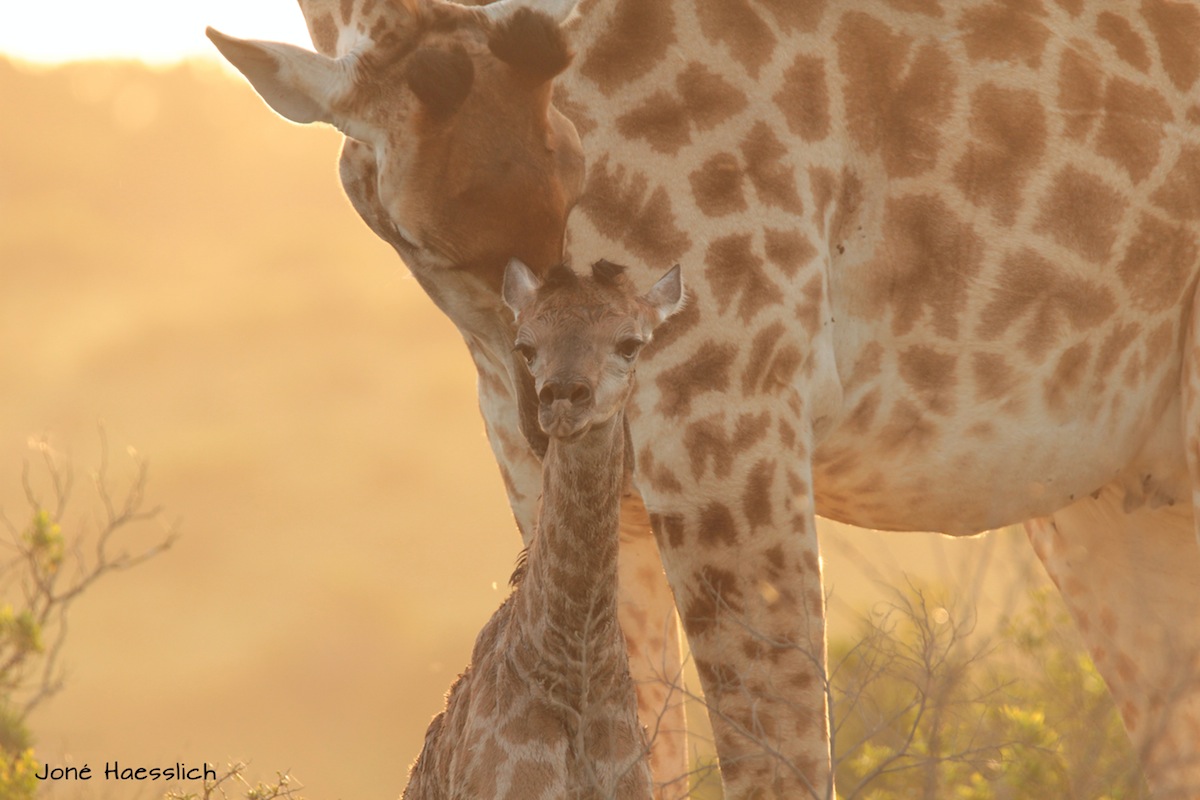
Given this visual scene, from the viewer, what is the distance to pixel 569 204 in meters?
4.64

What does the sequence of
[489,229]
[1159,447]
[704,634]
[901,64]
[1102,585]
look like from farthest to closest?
[1102,585] → [1159,447] → [901,64] → [704,634] → [489,229]

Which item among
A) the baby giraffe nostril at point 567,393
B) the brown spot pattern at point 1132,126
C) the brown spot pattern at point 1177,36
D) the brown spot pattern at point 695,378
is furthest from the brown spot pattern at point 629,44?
the brown spot pattern at point 1177,36

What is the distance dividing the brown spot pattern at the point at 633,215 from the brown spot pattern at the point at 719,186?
0.36 ft

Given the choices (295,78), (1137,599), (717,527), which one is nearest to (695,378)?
(717,527)

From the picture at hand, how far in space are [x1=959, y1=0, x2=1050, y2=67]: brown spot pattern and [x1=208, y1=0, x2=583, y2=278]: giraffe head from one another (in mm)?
1788

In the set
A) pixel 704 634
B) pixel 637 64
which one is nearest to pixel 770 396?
pixel 704 634

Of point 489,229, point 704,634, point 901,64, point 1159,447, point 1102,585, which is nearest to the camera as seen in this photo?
point 489,229

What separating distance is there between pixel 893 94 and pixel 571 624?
2.18 metres

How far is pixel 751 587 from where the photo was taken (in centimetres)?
517

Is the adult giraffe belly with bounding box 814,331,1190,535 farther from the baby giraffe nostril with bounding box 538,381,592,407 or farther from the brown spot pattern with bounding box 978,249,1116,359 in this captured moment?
the baby giraffe nostril with bounding box 538,381,592,407

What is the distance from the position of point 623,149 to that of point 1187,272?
217 centimetres

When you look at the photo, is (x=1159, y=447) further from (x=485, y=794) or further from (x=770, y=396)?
(x=485, y=794)

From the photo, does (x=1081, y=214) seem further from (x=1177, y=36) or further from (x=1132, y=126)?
(x=1177, y=36)

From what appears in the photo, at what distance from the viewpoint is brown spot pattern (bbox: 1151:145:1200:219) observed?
5.87 metres
